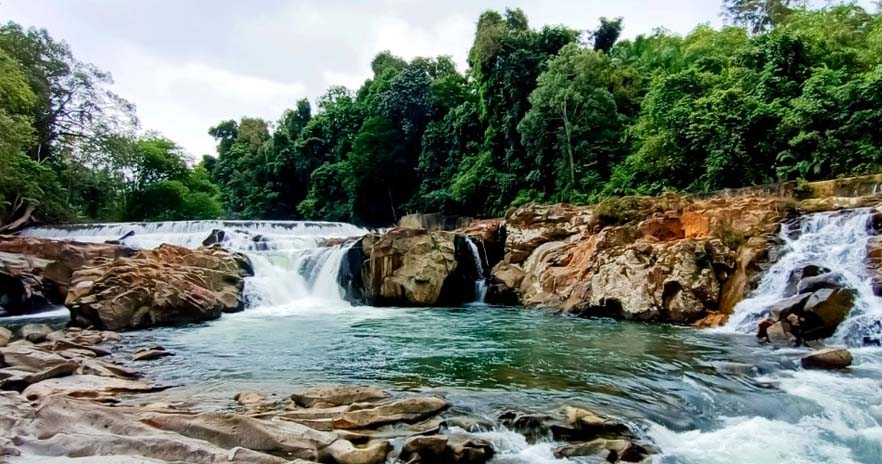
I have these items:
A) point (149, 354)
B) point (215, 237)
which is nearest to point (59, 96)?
point (215, 237)

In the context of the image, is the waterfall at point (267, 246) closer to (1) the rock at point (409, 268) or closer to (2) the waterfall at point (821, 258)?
(1) the rock at point (409, 268)

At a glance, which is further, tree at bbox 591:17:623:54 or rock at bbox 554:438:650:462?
tree at bbox 591:17:623:54

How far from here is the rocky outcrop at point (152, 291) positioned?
39.2ft

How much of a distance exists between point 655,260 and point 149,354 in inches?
415

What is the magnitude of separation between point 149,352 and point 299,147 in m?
31.6

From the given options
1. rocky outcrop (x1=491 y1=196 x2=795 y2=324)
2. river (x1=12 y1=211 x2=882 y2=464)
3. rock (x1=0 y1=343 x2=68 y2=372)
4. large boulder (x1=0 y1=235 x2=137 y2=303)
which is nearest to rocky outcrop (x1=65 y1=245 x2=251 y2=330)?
river (x1=12 y1=211 x2=882 y2=464)

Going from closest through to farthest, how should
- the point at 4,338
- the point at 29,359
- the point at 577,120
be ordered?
the point at 29,359 → the point at 4,338 → the point at 577,120

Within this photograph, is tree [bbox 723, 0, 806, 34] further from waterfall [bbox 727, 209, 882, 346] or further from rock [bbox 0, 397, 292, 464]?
rock [bbox 0, 397, 292, 464]

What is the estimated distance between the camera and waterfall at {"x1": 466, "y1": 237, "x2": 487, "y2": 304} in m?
17.8

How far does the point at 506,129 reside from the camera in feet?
90.6

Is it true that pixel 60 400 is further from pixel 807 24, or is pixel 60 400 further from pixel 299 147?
pixel 299 147

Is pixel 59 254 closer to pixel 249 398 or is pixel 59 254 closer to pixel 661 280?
pixel 249 398

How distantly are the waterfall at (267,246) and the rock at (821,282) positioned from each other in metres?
12.5

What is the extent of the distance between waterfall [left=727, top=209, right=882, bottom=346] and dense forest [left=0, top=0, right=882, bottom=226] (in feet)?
15.2
